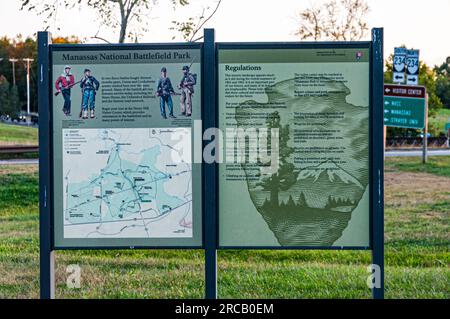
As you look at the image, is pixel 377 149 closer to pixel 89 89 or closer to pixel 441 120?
pixel 89 89

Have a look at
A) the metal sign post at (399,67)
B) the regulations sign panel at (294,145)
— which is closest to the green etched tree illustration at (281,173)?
the regulations sign panel at (294,145)

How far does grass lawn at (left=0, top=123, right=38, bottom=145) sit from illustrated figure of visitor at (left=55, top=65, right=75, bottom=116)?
39.7 m

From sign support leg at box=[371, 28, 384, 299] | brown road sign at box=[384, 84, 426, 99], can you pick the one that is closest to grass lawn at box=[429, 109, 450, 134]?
brown road sign at box=[384, 84, 426, 99]

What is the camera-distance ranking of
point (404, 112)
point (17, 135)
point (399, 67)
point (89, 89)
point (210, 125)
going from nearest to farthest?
point (210, 125), point (89, 89), point (399, 67), point (404, 112), point (17, 135)

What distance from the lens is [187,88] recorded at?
787cm

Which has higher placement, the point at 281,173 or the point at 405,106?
the point at 405,106

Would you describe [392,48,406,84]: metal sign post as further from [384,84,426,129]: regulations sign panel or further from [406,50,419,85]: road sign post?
[384,84,426,129]: regulations sign panel

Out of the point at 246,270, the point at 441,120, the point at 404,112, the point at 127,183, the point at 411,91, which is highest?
the point at 441,120

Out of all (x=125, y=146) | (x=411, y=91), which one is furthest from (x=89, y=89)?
(x=411, y=91)

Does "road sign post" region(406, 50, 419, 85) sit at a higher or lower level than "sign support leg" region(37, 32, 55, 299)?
higher

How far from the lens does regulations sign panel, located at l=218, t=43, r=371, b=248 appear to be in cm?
778

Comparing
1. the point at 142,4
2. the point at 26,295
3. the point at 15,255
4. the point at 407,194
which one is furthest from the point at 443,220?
the point at 26,295

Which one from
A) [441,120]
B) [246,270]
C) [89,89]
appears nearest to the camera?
[89,89]

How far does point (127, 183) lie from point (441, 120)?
191 feet
